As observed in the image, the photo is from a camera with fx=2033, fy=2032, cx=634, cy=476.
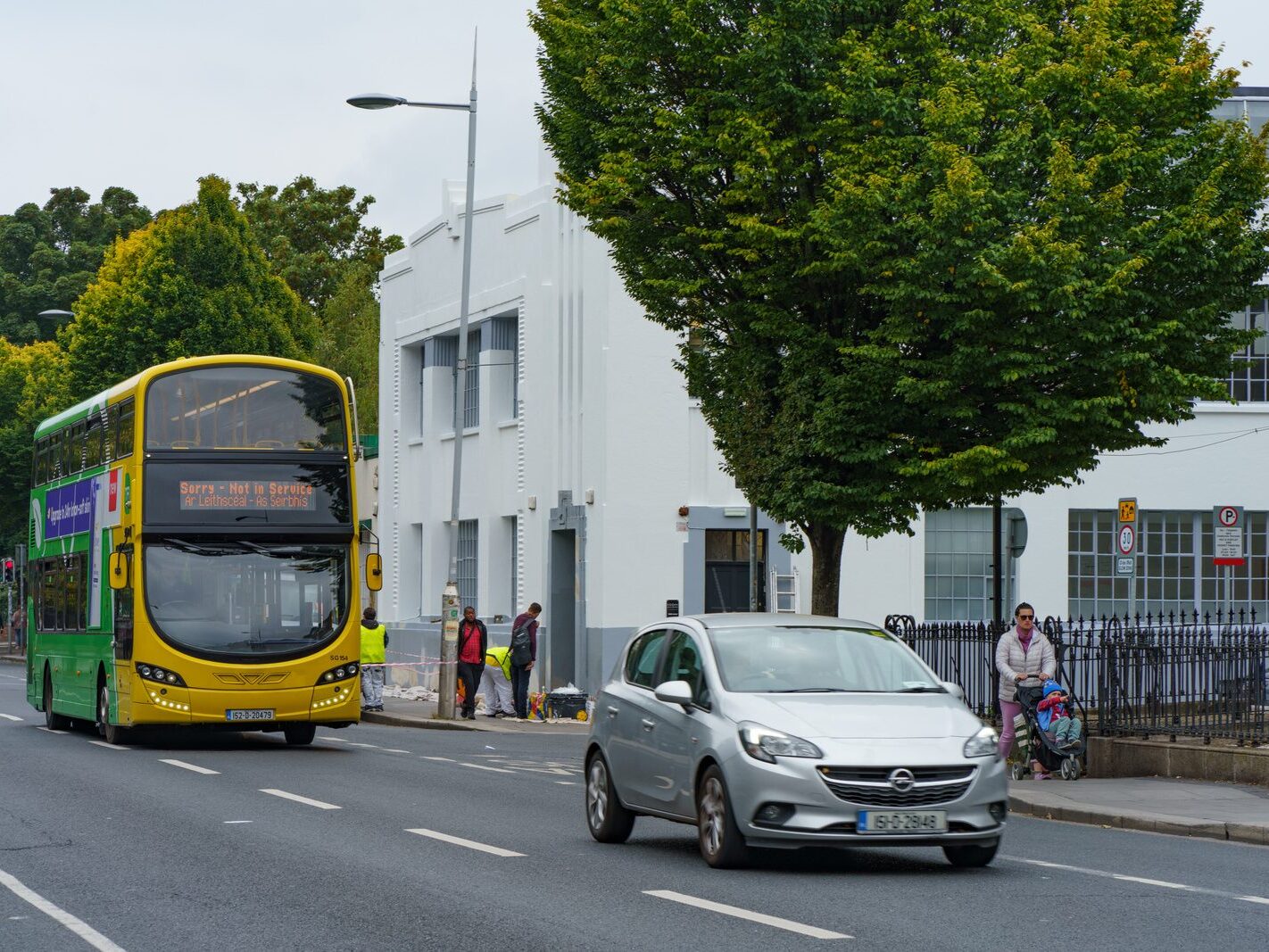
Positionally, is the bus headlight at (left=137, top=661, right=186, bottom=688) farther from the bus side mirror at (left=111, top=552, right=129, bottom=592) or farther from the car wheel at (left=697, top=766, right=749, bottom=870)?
the car wheel at (left=697, top=766, right=749, bottom=870)

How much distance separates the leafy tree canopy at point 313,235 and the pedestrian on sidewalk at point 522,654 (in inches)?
1728

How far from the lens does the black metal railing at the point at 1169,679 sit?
18.8 m

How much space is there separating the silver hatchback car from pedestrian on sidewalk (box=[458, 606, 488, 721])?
58.5 ft

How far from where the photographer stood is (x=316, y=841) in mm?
13383

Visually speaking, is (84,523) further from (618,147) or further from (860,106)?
(860,106)

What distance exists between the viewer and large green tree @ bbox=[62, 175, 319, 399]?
2247 inches

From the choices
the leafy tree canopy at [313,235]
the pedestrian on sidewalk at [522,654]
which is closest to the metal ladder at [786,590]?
the pedestrian on sidewalk at [522,654]

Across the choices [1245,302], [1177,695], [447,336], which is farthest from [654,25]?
[447,336]

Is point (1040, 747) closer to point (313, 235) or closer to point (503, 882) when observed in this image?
point (503, 882)

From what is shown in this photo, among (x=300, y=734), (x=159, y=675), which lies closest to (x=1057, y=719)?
(x=159, y=675)

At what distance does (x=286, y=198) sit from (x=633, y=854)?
216 feet

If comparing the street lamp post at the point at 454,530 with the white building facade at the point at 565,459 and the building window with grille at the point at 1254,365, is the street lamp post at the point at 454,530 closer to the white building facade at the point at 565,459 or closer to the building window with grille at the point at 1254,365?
the white building facade at the point at 565,459

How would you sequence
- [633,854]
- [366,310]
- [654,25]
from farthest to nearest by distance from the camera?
[366,310] → [654,25] → [633,854]

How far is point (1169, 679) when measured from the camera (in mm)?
19484
